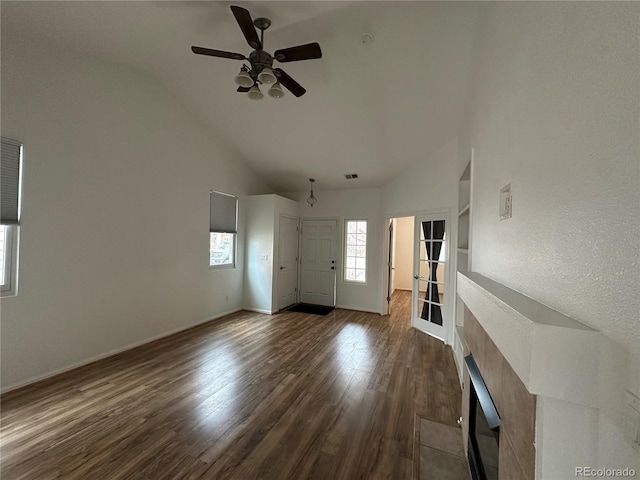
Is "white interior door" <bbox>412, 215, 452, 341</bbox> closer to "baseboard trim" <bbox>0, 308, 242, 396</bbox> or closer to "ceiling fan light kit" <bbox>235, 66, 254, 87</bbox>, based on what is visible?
"ceiling fan light kit" <bbox>235, 66, 254, 87</bbox>

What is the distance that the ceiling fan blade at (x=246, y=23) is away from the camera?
1879 millimetres

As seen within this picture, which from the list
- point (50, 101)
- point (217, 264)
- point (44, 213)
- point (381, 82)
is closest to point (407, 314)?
point (217, 264)

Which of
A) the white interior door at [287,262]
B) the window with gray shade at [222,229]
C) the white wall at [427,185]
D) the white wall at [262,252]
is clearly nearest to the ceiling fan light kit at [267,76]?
the white wall at [427,185]

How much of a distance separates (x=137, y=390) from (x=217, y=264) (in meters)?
2.60

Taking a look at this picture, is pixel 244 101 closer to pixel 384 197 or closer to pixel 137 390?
pixel 384 197

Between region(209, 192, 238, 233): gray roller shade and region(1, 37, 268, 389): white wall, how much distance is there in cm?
32

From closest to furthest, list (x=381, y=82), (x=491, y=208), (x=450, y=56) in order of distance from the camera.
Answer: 1. (x=491, y=208)
2. (x=450, y=56)
3. (x=381, y=82)

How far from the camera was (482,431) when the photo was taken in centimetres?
143

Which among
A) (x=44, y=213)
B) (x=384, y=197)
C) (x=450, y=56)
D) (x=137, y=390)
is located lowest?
(x=137, y=390)

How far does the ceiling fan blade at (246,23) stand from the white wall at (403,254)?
7.04 meters

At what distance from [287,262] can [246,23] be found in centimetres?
441

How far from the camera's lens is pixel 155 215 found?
3.68 m

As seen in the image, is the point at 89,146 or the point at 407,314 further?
the point at 407,314

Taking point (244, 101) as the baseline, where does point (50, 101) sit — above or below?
below
